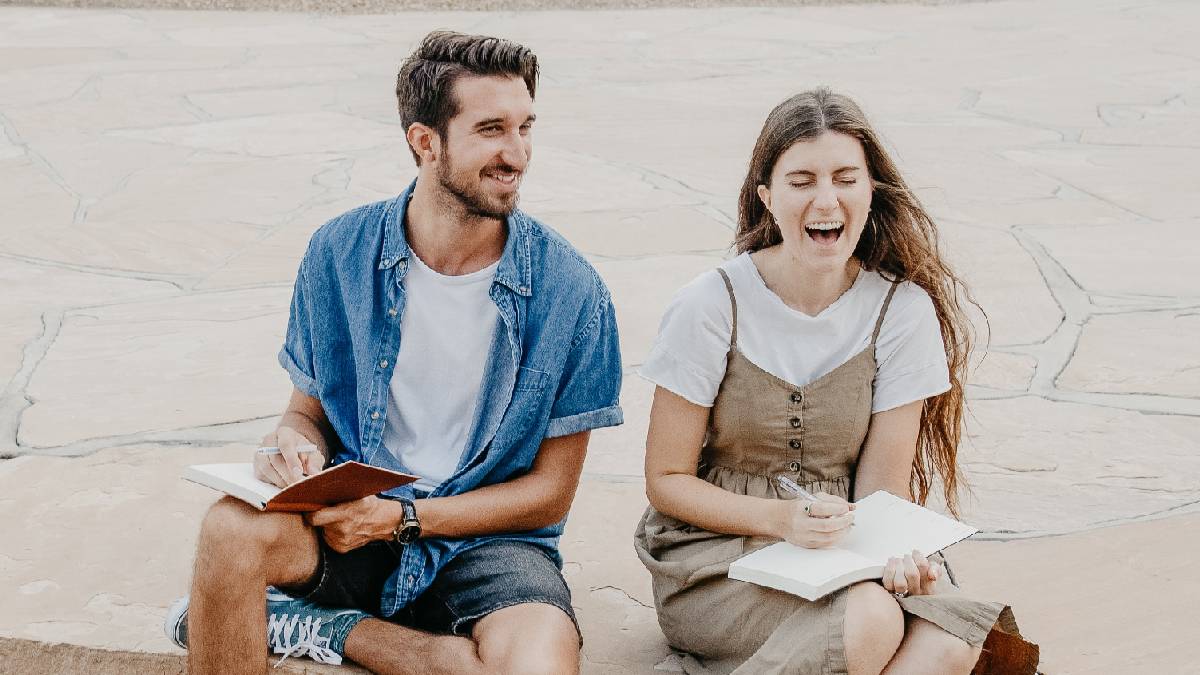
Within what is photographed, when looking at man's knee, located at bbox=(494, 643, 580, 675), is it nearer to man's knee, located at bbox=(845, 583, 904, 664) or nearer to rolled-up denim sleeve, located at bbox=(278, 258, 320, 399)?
man's knee, located at bbox=(845, 583, 904, 664)

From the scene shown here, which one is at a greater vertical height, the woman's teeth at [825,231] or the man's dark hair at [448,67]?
the man's dark hair at [448,67]

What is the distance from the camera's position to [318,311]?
9.61 feet

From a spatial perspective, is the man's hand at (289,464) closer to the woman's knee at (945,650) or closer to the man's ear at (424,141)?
the man's ear at (424,141)

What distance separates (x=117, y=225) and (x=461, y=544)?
12.2ft

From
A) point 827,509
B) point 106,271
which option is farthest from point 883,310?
point 106,271

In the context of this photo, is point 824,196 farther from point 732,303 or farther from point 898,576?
point 898,576

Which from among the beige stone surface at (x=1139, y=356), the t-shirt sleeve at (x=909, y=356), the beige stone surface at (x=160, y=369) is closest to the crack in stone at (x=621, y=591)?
the t-shirt sleeve at (x=909, y=356)

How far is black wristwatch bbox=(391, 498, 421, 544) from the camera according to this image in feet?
8.79

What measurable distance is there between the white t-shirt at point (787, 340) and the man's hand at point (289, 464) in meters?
0.61

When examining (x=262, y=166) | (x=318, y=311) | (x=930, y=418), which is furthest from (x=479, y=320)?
(x=262, y=166)

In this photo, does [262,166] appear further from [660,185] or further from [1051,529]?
[1051,529]

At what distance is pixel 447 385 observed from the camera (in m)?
2.88

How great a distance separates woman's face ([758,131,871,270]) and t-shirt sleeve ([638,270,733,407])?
184 millimetres

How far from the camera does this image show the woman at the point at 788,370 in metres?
2.70
